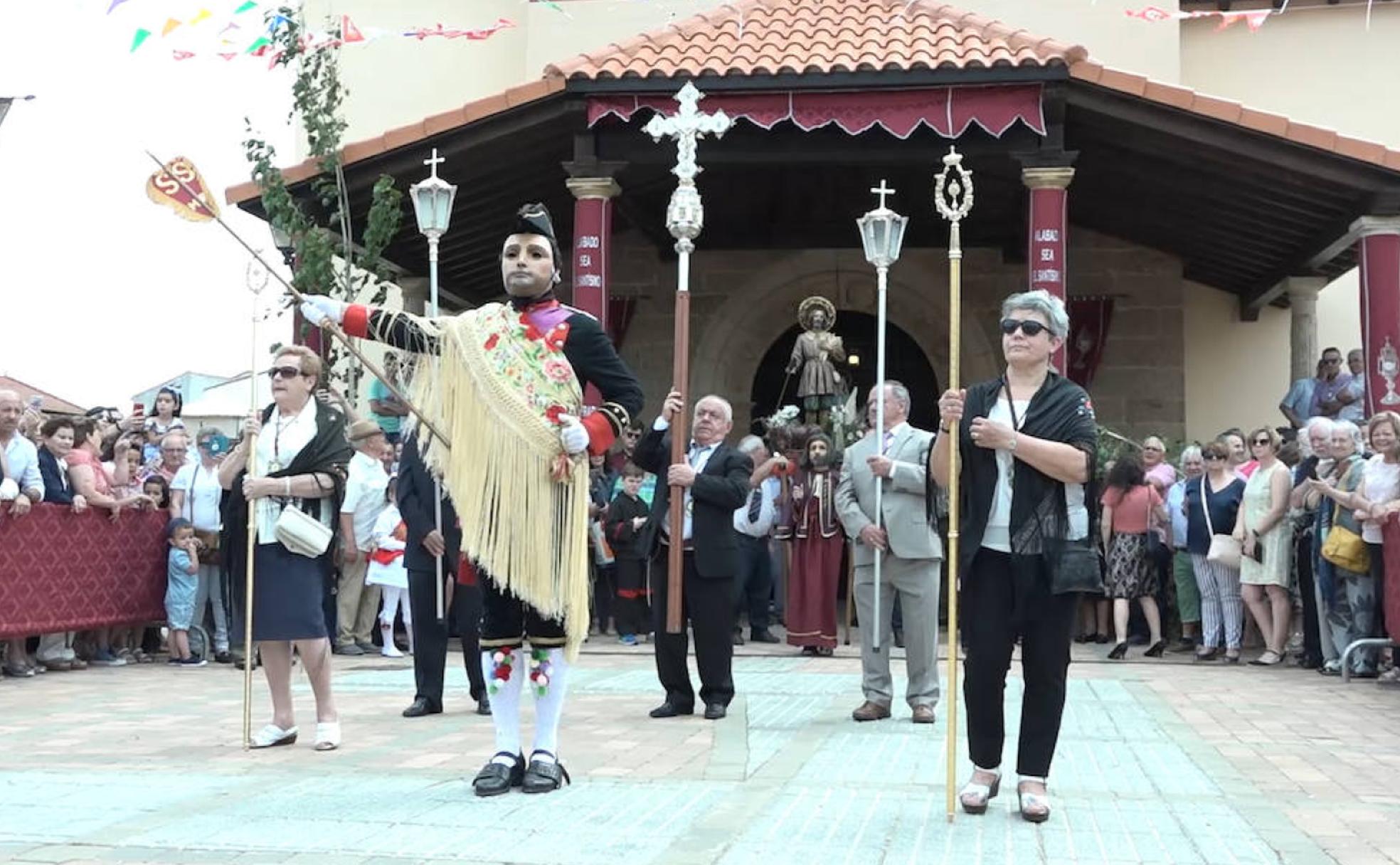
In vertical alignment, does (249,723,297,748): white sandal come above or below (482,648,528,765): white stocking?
below

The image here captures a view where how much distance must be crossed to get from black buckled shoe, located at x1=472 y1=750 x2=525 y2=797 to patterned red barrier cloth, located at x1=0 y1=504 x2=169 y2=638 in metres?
6.51

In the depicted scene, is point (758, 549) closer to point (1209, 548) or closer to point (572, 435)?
point (1209, 548)

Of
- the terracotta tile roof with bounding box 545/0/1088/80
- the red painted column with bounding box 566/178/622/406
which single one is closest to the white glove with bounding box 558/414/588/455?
the red painted column with bounding box 566/178/622/406

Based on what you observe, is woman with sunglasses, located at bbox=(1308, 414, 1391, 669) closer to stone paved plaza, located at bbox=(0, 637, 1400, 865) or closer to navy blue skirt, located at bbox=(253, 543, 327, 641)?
stone paved plaza, located at bbox=(0, 637, 1400, 865)

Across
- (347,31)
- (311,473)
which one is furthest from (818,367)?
(311,473)

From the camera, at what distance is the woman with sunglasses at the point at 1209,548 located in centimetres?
1225

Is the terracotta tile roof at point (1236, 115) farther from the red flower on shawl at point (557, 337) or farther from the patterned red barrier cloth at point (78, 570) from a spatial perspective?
the red flower on shawl at point (557, 337)

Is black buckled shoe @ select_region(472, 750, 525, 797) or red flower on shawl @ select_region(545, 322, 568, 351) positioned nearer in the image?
black buckled shoe @ select_region(472, 750, 525, 797)

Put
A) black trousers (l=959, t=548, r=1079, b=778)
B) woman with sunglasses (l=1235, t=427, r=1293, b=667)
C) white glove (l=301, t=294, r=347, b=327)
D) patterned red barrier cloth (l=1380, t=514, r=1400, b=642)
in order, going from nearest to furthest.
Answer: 1. black trousers (l=959, t=548, r=1079, b=778)
2. white glove (l=301, t=294, r=347, b=327)
3. patterned red barrier cloth (l=1380, t=514, r=1400, b=642)
4. woman with sunglasses (l=1235, t=427, r=1293, b=667)

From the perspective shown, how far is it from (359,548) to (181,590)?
54.7 inches

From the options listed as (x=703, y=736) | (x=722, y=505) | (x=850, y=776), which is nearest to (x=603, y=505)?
(x=722, y=505)

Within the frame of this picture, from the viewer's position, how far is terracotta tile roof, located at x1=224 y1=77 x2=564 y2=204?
13789mm

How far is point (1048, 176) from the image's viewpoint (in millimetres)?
13680

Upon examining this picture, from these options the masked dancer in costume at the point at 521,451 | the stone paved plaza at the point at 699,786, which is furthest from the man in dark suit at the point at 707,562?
the masked dancer in costume at the point at 521,451
